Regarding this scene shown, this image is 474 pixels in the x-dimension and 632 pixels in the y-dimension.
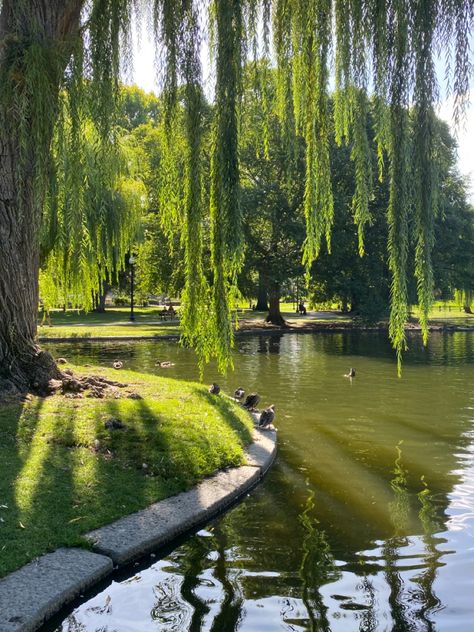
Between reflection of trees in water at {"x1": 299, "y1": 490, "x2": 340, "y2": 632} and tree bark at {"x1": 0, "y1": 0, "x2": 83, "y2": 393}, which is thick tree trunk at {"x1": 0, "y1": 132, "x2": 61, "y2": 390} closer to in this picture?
tree bark at {"x1": 0, "y1": 0, "x2": 83, "y2": 393}

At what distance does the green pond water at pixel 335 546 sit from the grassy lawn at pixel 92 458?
60 cm

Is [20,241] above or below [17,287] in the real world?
above

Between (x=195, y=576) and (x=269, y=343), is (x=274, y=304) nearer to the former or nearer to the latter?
(x=269, y=343)

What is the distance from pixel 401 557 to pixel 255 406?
6.01 metres

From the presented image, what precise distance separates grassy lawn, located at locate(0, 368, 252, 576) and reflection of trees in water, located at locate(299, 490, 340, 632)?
4.33 feet

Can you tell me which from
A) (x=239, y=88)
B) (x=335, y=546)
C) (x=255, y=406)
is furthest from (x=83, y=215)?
(x=255, y=406)

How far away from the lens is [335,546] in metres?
5.03

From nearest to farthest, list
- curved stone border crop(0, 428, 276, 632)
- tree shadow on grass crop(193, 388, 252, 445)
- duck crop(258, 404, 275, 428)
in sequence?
curved stone border crop(0, 428, 276, 632) < tree shadow on grass crop(193, 388, 252, 445) < duck crop(258, 404, 275, 428)

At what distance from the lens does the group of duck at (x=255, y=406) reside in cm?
912

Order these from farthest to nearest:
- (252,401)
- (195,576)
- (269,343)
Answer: (269,343) < (252,401) < (195,576)

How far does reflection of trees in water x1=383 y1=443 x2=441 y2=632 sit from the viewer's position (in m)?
3.88

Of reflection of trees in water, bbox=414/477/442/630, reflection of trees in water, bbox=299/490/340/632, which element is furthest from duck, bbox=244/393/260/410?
reflection of trees in water, bbox=299/490/340/632

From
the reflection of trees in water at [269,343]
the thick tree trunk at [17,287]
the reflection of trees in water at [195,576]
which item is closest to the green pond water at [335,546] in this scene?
the reflection of trees in water at [195,576]

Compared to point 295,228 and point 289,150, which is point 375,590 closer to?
point 289,150
